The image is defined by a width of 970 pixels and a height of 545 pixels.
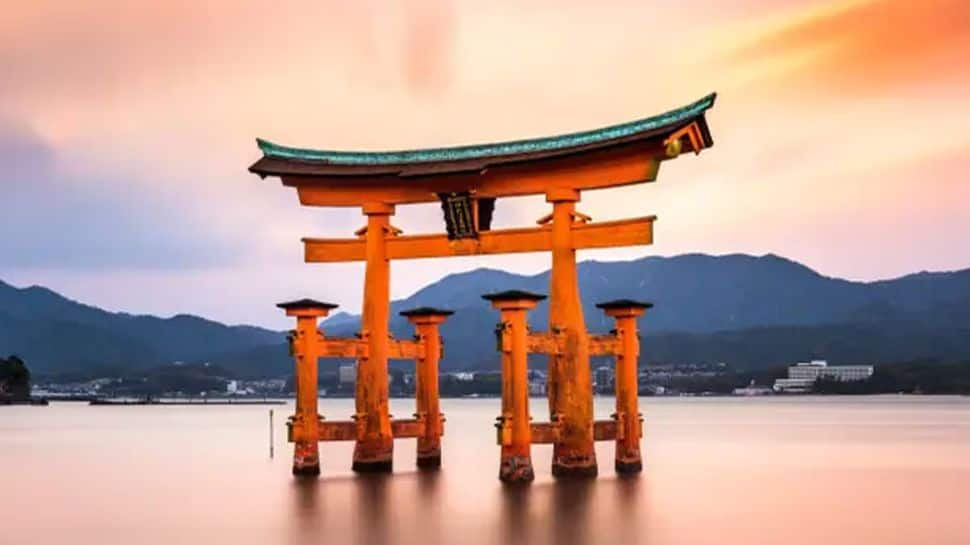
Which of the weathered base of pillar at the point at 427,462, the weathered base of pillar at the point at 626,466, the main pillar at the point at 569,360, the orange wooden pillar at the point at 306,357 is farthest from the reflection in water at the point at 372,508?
the weathered base of pillar at the point at 626,466

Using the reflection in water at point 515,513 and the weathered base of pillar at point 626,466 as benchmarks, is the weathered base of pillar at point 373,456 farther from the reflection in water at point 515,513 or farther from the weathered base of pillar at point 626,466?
the weathered base of pillar at point 626,466

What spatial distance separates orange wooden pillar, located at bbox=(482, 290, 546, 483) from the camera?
23.0 metres

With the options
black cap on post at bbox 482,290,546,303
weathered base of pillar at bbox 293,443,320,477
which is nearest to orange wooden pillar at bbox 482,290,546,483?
black cap on post at bbox 482,290,546,303

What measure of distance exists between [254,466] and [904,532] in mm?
22426

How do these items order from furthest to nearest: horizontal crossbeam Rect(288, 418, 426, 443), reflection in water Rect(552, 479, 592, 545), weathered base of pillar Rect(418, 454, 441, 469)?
weathered base of pillar Rect(418, 454, 441, 469), horizontal crossbeam Rect(288, 418, 426, 443), reflection in water Rect(552, 479, 592, 545)

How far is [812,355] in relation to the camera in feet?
591

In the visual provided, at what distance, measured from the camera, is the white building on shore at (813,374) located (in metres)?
168

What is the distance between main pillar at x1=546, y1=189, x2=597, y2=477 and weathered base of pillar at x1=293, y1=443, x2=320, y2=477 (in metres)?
5.72

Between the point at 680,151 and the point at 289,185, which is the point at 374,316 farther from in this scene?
the point at 680,151

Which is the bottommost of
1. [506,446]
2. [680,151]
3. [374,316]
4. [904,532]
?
[904,532]

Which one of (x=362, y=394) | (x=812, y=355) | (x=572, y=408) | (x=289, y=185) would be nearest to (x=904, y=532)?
(x=572, y=408)

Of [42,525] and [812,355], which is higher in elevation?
[812,355]

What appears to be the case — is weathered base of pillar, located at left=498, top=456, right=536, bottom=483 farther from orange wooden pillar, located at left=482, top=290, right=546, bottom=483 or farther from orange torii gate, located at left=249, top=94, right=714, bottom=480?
orange wooden pillar, located at left=482, top=290, right=546, bottom=483

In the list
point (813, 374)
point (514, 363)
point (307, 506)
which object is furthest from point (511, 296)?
point (813, 374)
